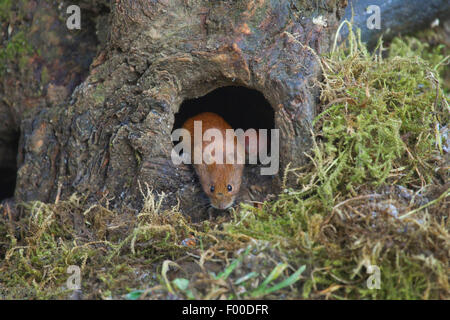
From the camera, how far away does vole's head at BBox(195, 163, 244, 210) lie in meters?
4.21

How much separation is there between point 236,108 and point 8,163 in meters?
3.00

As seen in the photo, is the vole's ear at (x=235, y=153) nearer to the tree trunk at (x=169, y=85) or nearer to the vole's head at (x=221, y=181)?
the vole's head at (x=221, y=181)

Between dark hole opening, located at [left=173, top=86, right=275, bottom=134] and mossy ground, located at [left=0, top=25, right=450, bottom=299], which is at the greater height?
dark hole opening, located at [left=173, top=86, right=275, bottom=134]

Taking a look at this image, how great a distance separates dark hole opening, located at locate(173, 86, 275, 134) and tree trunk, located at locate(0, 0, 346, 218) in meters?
0.86

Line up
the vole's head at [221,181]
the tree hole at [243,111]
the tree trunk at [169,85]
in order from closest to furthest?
the tree trunk at [169,85] < the vole's head at [221,181] < the tree hole at [243,111]

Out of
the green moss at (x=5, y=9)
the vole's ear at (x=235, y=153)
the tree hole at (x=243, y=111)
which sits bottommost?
the vole's ear at (x=235, y=153)

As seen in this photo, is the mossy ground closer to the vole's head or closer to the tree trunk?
the tree trunk

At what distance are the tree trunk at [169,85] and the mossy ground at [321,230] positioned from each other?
0.19 metres

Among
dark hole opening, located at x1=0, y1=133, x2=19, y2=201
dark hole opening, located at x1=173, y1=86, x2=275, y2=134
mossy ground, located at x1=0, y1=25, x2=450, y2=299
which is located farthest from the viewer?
dark hole opening, located at x1=0, y1=133, x2=19, y2=201

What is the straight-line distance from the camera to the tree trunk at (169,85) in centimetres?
379

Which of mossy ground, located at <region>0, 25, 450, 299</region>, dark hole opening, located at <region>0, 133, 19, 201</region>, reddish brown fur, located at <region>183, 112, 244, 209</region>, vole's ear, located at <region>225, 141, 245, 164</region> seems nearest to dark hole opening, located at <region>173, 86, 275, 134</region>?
vole's ear, located at <region>225, 141, 245, 164</region>

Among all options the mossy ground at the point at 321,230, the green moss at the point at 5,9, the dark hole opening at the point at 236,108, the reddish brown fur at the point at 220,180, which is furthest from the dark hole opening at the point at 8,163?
the reddish brown fur at the point at 220,180

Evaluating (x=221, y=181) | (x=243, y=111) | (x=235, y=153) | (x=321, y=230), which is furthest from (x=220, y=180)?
(x=321, y=230)

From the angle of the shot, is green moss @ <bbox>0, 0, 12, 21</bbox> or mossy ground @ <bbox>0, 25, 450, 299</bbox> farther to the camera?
green moss @ <bbox>0, 0, 12, 21</bbox>
